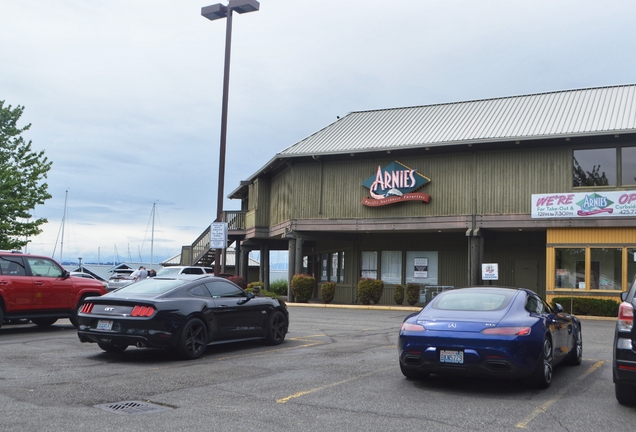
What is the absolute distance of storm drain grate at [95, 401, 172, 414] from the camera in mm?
7007

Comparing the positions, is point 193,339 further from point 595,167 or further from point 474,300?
point 595,167

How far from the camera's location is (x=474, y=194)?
26781 mm

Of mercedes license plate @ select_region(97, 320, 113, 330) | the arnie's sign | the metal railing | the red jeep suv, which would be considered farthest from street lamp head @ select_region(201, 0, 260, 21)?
the metal railing

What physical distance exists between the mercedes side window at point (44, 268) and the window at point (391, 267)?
19.4m

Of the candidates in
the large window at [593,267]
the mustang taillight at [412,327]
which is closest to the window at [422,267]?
the large window at [593,267]

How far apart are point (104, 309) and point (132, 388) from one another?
2900mm

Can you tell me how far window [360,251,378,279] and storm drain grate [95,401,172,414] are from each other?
25890mm

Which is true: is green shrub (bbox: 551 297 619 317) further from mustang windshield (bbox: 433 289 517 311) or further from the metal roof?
mustang windshield (bbox: 433 289 517 311)

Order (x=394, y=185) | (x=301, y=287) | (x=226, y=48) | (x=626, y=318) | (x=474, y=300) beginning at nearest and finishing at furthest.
→ (x=626, y=318)
(x=474, y=300)
(x=226, y=48)
(x=394, y=185)
(x=301, y=287)

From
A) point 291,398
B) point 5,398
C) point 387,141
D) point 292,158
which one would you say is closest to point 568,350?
point 291,398

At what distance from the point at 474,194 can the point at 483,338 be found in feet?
63.4

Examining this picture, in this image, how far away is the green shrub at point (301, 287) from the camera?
96.9ft

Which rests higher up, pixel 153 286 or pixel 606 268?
pixel 606 268

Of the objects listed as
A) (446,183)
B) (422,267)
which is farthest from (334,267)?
(446,183)
